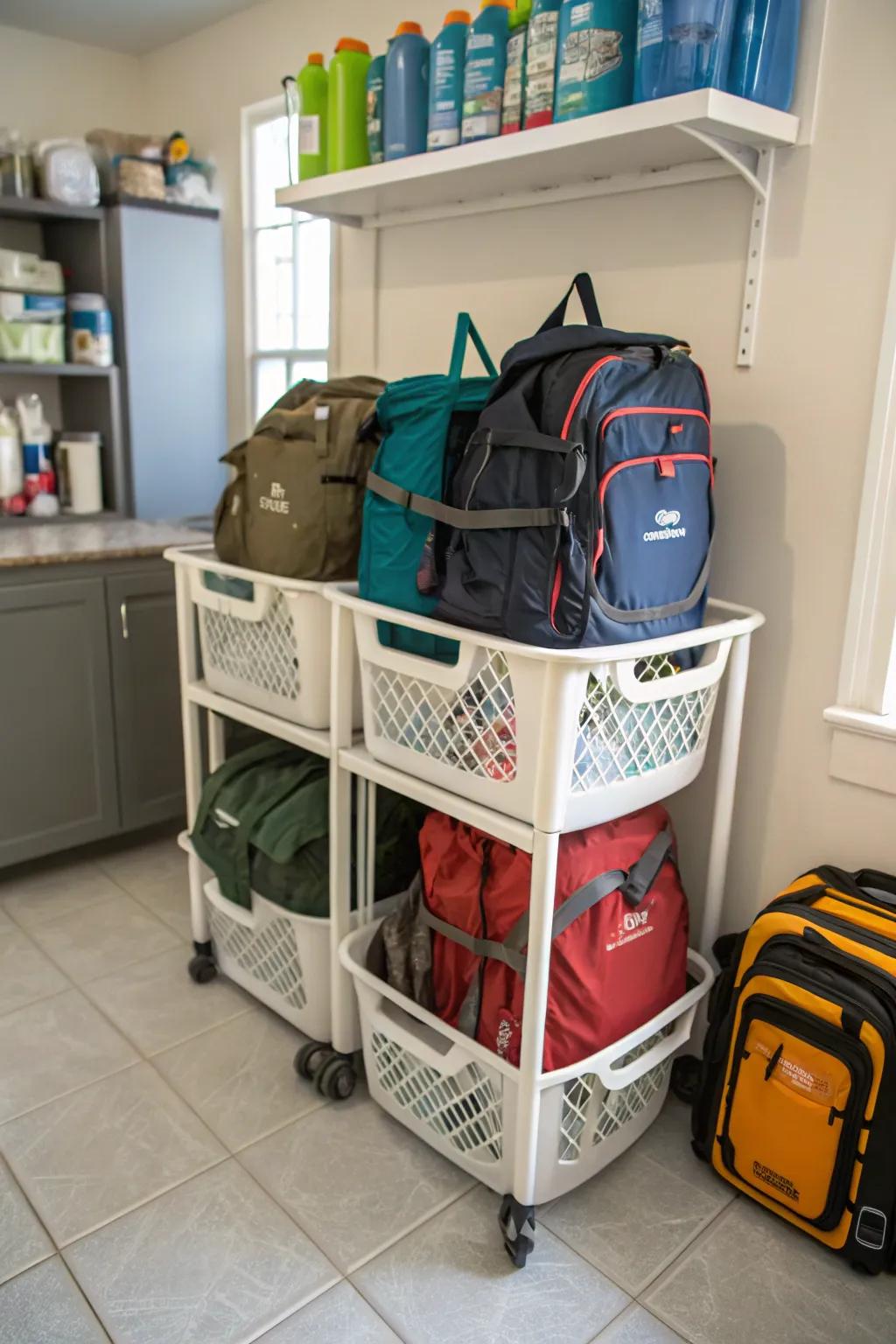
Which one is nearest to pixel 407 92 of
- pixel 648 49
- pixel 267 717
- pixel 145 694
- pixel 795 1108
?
pixel 648 49

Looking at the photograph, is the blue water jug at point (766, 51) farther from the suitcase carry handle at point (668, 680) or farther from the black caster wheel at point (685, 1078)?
the black caster wheel at point (685, 1078)

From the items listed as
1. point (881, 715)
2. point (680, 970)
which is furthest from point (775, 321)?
point (680, 970)

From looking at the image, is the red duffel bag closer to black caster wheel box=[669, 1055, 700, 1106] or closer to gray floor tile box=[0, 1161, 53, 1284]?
black caster wheel box=[669, 1055, 700, 1106]

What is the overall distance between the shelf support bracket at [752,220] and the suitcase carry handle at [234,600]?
986 millimetres

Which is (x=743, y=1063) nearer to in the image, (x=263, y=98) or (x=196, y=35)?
(x=263, y=98)

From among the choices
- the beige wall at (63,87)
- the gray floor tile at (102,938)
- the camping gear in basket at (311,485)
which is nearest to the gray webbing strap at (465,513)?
the camping gear in basket at (311,485)

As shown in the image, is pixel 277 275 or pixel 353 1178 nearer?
pixel 353 1178

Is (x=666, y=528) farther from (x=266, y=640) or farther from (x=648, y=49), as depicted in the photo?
(x=266, y=640)

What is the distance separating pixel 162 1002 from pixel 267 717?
741mm

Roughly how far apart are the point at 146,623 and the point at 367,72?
1502 mm

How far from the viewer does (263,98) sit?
2930mm

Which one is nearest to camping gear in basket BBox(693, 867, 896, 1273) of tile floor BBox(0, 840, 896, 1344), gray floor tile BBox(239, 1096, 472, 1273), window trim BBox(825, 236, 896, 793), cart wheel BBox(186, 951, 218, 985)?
tile floor BBox(0, 840, 896, 1344)

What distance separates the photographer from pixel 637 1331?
1.44 meters

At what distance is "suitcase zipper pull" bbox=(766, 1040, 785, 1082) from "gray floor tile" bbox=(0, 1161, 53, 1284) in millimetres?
1186
